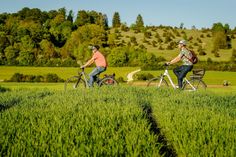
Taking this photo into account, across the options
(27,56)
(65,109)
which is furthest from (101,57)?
(27,56)

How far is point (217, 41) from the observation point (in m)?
102

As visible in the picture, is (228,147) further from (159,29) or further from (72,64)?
(159,29)

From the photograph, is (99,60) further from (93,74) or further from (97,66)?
(93,74)

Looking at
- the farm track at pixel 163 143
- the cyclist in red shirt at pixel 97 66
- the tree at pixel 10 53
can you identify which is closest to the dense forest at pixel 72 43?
the tree at pixel 10 53

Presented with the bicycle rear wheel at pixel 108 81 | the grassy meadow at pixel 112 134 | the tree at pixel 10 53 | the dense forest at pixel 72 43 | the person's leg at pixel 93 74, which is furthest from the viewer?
the tree at pixel 10 53

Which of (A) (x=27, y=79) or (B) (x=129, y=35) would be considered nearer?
(A) (x=27, y=79)

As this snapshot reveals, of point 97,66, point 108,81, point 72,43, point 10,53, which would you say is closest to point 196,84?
point 108,81

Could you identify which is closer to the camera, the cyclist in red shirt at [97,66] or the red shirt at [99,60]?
the cyclist in red shirt at [97,66]

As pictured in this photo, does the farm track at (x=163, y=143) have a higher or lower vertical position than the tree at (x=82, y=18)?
lower

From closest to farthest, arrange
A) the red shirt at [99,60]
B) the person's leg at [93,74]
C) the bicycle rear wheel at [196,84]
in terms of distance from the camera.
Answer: the bicycle rear wheel at [196,84], the person's leg at [93,74], the red shirt at [99,60]

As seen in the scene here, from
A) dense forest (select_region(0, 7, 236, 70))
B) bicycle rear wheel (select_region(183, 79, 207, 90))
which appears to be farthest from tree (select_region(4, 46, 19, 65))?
bicycle rear wheel (select_region(183, 79, 207, 90))

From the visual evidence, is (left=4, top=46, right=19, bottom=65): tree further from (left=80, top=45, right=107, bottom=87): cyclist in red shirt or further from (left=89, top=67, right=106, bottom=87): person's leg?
(left=89, top=67, right=106, bottom=87): person's leg

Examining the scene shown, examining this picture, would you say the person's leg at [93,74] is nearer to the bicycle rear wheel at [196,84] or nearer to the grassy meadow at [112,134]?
the bicycle rear wheel at [196,84]

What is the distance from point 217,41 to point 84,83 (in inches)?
3473
